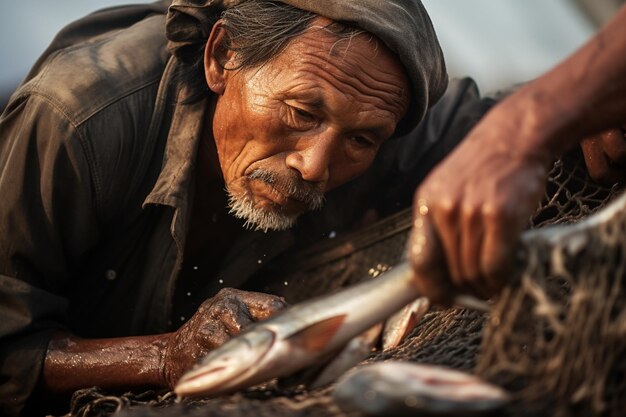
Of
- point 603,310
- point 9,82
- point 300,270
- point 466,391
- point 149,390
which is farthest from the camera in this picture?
point 9,82

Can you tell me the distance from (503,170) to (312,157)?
5.51 ft

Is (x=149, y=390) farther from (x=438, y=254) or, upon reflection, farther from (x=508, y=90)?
(x=508, y=90)

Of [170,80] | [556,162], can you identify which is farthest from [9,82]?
[556,162]

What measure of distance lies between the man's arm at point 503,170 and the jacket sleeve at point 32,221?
6.34 feet

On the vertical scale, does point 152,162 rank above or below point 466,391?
below

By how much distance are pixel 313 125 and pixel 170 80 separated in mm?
761

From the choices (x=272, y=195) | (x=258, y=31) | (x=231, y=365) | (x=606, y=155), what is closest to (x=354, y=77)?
(x=258, y=31)

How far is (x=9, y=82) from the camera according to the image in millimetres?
6824

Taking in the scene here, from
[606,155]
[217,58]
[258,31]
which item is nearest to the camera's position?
[606,155]

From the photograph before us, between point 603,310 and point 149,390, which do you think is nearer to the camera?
point 603,310

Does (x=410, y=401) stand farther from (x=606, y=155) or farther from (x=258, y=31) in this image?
(x=258, y=31)

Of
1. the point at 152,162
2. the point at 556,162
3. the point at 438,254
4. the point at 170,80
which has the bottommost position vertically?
the point at 556,162

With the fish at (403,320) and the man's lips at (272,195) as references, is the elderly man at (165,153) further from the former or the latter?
the fish at (403,320)

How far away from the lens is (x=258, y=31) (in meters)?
3.63
